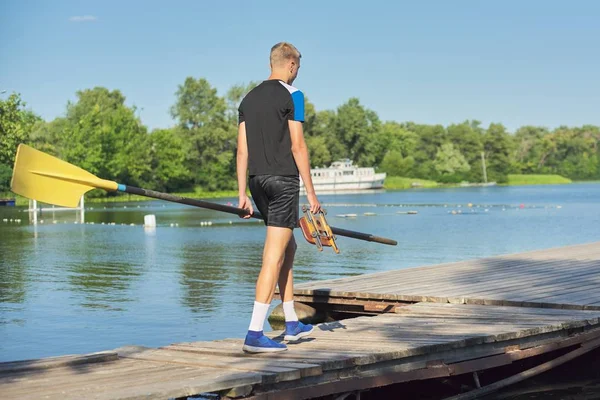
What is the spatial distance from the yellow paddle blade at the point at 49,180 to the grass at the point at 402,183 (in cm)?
12915

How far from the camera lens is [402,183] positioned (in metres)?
140

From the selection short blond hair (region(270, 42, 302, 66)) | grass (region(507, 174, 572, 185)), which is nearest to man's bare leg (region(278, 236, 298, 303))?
short blond hair (region(270, 42, 302, 66))

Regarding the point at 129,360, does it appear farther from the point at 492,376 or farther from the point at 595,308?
the point at 595,308

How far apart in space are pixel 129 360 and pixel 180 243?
24895 millimetres

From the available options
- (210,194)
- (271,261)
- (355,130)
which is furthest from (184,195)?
(271,261)

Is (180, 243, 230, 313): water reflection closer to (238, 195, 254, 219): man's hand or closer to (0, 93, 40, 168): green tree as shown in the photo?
(238, 195, 254, 219): man's hand

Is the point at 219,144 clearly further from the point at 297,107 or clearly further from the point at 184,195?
the point at 297,107

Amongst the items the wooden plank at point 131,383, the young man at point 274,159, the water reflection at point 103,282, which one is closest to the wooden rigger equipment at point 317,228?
the young man at point 274,159

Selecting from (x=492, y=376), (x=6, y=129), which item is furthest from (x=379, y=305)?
(x=6, y=129)

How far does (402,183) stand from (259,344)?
5267 inches

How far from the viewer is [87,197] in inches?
3356

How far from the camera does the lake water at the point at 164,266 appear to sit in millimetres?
13086

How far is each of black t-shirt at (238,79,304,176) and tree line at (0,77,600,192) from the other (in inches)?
2514

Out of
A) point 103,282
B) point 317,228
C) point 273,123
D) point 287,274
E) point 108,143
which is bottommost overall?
point 103,282
